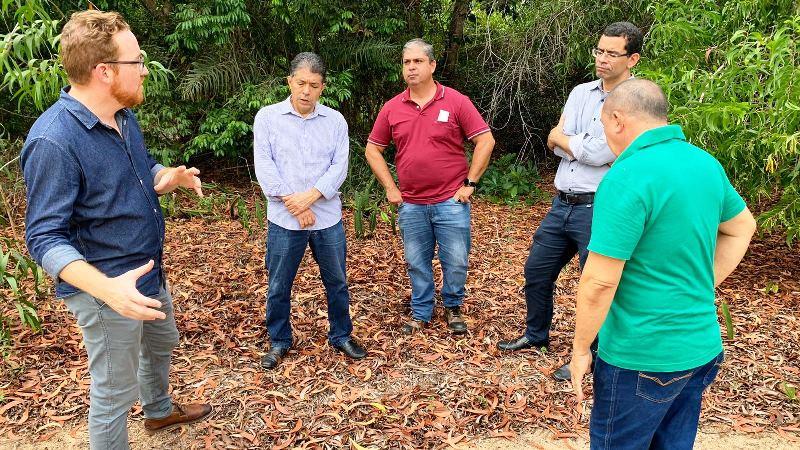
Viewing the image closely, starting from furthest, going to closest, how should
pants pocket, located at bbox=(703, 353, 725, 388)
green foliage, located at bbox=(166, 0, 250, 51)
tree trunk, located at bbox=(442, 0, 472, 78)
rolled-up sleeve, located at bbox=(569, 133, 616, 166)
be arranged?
tree trunk, located at bbox=(442, 0, 472, 78) < green foliage, located at bbox=(166, 0, 250, 51) < rolled-up sleeve, located at bbox=(569, 133, 616, 166) < pants pocket, located at bbox=(703, 353, 725, 388)

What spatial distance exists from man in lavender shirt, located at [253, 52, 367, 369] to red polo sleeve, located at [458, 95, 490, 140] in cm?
82

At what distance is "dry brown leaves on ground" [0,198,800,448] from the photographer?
10.6ft

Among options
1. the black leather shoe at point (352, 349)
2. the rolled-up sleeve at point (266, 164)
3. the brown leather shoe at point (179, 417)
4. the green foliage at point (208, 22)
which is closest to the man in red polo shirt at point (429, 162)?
the black leather shoe at point (352, 349)

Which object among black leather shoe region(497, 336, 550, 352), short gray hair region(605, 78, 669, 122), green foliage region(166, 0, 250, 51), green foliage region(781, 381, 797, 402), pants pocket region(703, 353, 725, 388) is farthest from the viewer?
green foliage region(166, 0, 250, 51)

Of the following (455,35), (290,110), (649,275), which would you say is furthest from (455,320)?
(455,35)

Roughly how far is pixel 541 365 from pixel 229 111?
5045 millimetres

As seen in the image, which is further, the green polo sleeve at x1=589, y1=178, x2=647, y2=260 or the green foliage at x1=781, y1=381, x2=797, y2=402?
the green foliage at x1=781, y1=381, x2=797, y2=402

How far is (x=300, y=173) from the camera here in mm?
3449

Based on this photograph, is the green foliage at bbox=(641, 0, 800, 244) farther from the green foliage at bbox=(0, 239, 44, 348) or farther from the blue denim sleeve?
the green foliage at bbox=(0, 239, 44, 348)

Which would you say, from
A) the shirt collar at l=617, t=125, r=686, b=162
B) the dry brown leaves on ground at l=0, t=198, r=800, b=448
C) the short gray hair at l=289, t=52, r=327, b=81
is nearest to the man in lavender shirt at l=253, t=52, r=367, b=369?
the short gray hair at l=289, t=52, r=327, b=81

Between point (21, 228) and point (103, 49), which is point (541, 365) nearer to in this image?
point (103, 49)

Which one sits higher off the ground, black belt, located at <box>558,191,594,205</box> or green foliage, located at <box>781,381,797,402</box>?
black belt, located at <box>558,191,594,205</box>

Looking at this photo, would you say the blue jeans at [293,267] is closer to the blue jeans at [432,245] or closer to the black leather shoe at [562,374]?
the blue jeans at [432,245]

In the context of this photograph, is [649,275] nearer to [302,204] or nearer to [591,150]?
[591,150]
